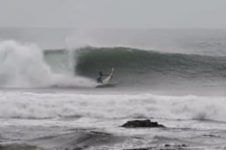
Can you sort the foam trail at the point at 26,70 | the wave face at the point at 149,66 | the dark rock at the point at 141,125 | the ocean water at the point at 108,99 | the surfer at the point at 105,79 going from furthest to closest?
the wave face at the point at 149,66, the foam trail at the point at 26,70, the surfer at the point at 105,79, the dark rock at the point at 141,125, the ocean water at the point at 108,99

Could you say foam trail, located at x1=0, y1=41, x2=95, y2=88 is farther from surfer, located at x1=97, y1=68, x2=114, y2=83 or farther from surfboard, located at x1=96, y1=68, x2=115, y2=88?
surfboard, located at x1=96, y1=68, x2=115, y2=88

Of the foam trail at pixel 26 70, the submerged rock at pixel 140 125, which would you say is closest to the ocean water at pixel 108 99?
the foam trail at pixel 26 70

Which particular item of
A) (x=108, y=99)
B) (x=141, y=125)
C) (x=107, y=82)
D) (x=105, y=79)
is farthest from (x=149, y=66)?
(x=141, y=125)

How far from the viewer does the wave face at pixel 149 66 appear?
103 feet

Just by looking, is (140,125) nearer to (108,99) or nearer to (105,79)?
(108,99)

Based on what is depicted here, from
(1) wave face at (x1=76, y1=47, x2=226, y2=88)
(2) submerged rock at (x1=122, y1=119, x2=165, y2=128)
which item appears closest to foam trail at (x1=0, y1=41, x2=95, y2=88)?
(1) wave face at (x1=76, y1=47, x2=226, y2=88)

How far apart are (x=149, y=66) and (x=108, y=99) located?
1226 cm

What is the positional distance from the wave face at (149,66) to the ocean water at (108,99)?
0.05 m

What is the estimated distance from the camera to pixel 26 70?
104 feet

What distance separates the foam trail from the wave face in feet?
6.30

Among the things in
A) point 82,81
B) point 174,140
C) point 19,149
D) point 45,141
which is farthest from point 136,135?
point 82,81

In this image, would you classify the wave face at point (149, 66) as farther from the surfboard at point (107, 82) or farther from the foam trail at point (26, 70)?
the foam trail at point (26, 70)

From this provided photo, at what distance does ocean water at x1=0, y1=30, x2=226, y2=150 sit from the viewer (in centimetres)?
1489

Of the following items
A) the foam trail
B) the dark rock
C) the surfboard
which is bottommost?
the dark rock
